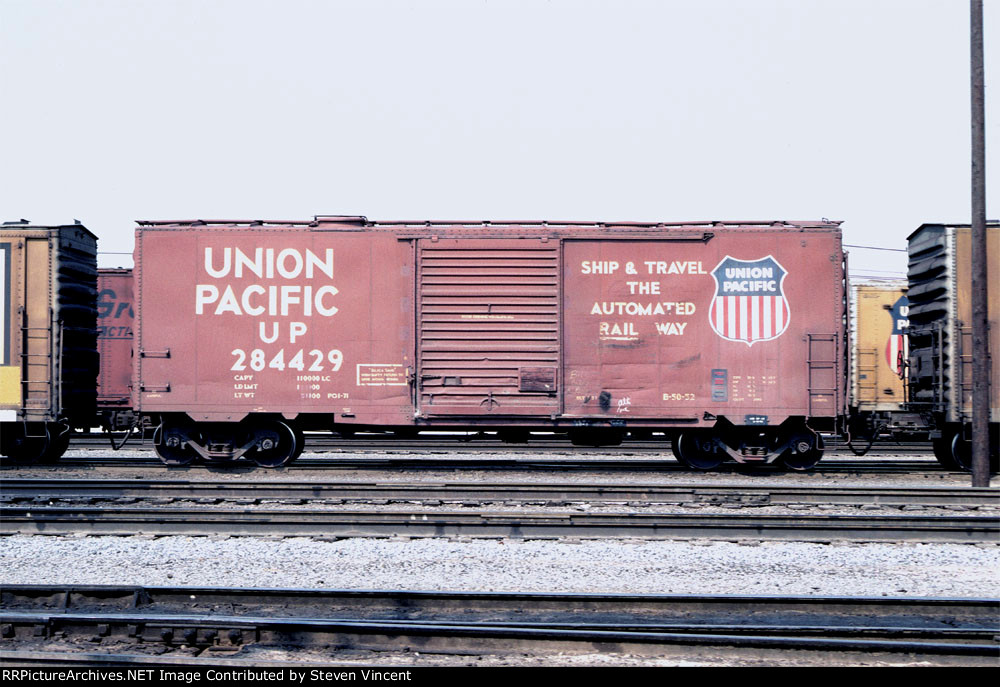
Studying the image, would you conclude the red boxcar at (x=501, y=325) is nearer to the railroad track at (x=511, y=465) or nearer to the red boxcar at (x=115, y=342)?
the railroad track at (x=511, y=465)

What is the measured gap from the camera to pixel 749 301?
12438 mm

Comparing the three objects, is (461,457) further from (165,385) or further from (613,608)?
(613,608)

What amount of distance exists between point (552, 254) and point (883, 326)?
31.3 ft

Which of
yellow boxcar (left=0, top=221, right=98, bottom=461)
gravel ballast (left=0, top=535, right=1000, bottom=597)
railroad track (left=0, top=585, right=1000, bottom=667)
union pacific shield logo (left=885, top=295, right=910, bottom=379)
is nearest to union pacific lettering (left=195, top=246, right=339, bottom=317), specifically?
yellow boxcar (left=0, top=221, right=98, bottom=461)

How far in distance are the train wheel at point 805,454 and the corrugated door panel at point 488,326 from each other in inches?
155

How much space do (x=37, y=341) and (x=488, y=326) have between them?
295 inches

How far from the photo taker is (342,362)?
12500mm

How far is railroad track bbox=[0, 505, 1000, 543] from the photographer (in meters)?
8.42

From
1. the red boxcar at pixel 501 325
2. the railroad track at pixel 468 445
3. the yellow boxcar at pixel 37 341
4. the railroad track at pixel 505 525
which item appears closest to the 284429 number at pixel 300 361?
the red boxcar at pixel 501 325

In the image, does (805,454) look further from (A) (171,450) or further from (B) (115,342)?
(B) (115,342)

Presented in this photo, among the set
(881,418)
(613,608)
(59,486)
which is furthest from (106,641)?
(881,418)

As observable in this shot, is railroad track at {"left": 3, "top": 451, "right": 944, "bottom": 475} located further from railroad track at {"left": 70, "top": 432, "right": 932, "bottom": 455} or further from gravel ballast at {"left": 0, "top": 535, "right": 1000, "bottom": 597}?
gravel ballast at {"left": 0, "top": 535, "right": 1000, "bottom": 597}

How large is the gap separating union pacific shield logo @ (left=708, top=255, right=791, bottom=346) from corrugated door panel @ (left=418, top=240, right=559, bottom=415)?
2587 mm

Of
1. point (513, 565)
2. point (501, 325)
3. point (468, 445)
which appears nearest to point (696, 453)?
point (501, 325)
